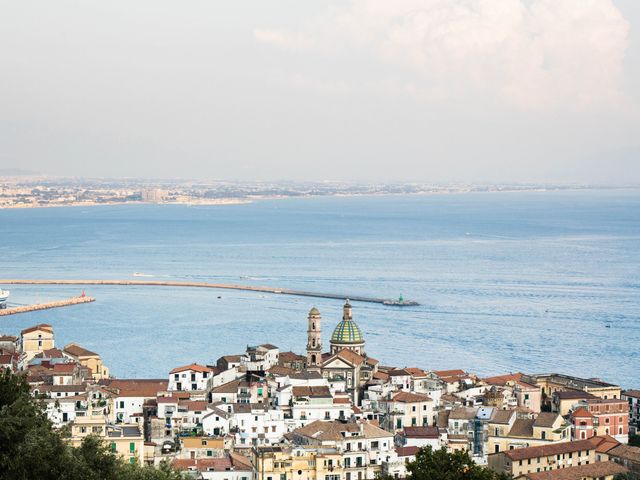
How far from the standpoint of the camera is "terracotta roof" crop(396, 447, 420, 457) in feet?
79.7

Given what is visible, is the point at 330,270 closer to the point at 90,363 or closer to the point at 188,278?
the point at 188,278

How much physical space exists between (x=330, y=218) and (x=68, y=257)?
64.8m

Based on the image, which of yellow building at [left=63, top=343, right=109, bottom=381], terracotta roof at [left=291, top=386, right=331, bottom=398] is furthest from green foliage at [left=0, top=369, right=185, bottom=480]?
yellow building at [left=63, top=343, right=109, bottom=381]

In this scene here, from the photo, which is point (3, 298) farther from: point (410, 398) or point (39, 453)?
point (39, 453)

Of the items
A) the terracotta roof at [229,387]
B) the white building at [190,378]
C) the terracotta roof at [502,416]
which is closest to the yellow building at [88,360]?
the white building at [190,378]

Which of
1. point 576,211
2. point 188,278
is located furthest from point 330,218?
point 188,278

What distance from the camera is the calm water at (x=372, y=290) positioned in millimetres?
43188

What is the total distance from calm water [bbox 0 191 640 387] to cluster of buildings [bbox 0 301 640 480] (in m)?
7.13

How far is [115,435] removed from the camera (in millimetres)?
22922

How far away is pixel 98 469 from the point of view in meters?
14.5

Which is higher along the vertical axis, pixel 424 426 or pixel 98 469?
pixel 98 469

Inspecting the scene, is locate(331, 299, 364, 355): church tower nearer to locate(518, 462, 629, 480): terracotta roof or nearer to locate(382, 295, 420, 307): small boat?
locate(518, 462, 629, 480): terracotta roof

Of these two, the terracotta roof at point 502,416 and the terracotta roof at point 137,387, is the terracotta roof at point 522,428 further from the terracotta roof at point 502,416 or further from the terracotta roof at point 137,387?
the terracotta roof at point 137,387

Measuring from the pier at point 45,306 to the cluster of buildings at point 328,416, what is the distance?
22.1 meters
